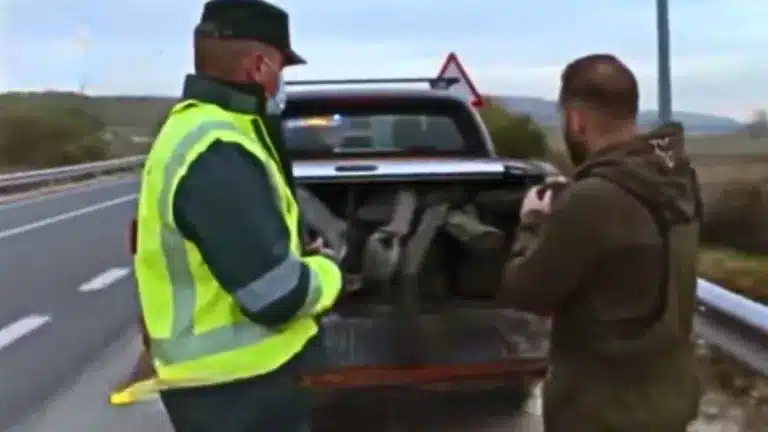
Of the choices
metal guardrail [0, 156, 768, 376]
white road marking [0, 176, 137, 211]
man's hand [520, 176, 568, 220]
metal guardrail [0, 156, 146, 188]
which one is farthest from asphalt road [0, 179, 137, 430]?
man's hand [520, 176, 568, 220]

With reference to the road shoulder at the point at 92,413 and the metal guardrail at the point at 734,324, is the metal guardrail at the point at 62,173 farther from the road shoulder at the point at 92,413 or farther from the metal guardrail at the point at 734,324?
the metal guardrail at the point at 734,324

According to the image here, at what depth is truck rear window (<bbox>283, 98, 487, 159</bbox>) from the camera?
363 inches

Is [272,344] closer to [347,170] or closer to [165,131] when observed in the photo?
[165,131]

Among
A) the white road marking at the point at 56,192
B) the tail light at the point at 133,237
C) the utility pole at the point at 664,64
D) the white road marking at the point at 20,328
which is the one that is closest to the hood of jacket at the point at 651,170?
the tail light at the point at 133,237

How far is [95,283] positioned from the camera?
15.4m

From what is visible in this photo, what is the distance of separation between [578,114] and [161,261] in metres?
1.06

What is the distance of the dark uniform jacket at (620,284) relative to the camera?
12.6 feet

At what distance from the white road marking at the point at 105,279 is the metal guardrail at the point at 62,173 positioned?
1128 centimetres

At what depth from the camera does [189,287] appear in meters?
3.73

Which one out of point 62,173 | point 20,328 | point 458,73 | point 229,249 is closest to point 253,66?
point 229,249

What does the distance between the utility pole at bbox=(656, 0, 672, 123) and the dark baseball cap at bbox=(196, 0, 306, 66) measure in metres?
8.96

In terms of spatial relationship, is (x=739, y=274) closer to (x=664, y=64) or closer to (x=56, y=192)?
(x=664, y=64)

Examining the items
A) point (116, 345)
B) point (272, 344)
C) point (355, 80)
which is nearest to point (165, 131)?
point (272, 344)

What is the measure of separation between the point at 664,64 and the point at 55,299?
5615mm
